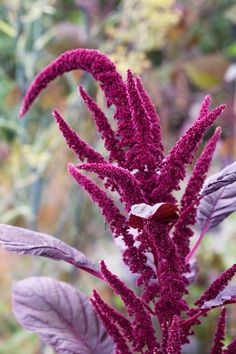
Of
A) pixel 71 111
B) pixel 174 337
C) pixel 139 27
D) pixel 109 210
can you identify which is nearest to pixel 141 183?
pixel 109 210

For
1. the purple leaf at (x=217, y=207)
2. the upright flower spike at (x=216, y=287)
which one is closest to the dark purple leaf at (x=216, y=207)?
the purple leaf at (x=217, y=207)

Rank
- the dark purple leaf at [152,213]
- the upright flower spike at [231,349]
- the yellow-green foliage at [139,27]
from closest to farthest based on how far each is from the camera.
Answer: the dark purple leaf at [152,213] → the upright flower spike at [231,349] → the yellow-green foliage at [139,27]

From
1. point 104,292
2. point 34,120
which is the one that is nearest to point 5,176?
point 34,120

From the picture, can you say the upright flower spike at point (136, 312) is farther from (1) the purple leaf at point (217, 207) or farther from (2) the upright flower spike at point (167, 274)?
(1) the purple leaf at point (217, 207)

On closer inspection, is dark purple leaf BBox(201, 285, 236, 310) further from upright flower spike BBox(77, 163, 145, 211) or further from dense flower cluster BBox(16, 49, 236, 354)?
upright flower spike BBox(77, 163, 145, 211)

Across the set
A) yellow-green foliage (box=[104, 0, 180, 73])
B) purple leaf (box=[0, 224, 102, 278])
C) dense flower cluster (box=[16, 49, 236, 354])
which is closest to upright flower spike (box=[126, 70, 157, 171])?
dense flower cluster (box=[16, 49, 236, 354])

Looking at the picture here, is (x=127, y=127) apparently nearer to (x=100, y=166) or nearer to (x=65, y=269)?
(x=100, y=166)

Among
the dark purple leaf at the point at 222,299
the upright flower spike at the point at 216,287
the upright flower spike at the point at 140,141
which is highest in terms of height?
the upright flower spike at the point at 140,141
